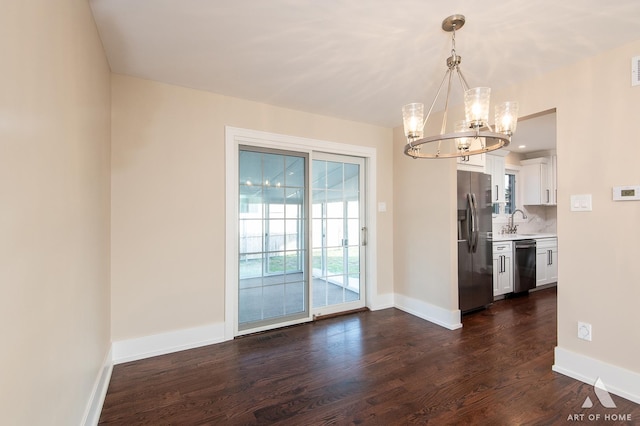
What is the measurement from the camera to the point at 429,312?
11.8 feet

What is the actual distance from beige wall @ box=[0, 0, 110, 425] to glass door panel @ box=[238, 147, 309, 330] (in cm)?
142

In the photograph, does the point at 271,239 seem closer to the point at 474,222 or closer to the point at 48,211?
the point at 48,211

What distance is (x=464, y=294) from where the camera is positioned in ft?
11.9

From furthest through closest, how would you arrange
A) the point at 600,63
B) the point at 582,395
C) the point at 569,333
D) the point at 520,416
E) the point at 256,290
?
1. the point at 256,290
2. the point at 569,333
3. the point at 600,63
4. the point at 582,395
5. the point at 520,416

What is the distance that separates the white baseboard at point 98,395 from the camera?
1.73 m

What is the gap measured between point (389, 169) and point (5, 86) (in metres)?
3.80

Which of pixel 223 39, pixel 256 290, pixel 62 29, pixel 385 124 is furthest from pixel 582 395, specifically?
pixel 62 29

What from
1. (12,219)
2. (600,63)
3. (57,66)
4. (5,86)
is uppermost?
(600,63)

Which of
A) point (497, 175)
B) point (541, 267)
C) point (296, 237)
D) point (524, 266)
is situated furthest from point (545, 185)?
point (296, 237)

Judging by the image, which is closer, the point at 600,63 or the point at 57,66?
the point at 57,66

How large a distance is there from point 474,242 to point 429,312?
1.04 m

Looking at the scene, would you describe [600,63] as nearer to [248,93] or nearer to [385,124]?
[385,124]

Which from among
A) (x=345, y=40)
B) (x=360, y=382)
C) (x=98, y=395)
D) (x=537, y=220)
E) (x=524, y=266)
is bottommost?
(x=360, y=382)

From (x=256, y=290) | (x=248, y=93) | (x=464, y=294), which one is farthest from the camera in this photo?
(x=464, y=294)
